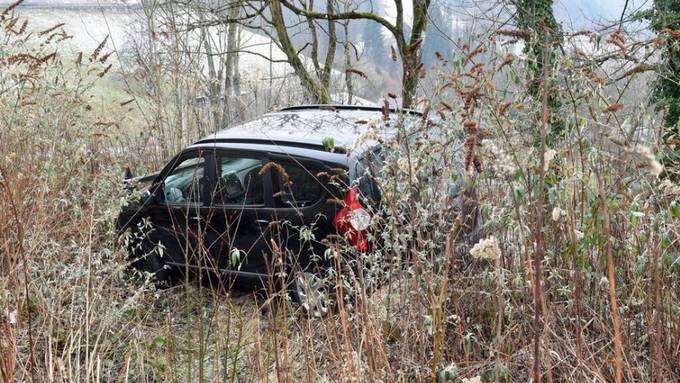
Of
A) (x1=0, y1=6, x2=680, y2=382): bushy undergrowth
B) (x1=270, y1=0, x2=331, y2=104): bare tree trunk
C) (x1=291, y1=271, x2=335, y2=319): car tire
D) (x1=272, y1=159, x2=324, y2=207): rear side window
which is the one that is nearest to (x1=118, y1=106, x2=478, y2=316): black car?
(x1=272, y1=159, x2=324, y2=207): rear side window

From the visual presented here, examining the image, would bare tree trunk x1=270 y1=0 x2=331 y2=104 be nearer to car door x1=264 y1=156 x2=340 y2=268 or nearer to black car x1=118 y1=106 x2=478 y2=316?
black car x1=118 y1=106 x2=478 y2=316

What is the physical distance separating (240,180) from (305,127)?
702mm

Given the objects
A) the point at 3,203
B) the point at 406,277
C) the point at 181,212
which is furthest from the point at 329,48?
the point at 406,277

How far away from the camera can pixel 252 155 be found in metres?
4.85

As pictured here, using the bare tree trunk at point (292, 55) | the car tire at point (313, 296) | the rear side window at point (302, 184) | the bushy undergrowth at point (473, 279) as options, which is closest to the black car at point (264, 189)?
the rear side window at point (302, 184)

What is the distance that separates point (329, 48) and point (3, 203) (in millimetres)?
8893

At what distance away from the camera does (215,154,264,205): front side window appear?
480cm

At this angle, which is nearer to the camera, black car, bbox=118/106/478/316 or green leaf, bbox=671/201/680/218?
green leaf, bbox=671/201/680/218

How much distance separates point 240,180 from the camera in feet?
16.1

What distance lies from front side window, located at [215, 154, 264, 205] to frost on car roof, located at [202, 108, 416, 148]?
0.63 feet

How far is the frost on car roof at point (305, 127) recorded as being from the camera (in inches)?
185

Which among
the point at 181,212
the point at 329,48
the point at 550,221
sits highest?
the point at 329,48

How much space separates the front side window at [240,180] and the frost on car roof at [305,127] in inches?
7.5

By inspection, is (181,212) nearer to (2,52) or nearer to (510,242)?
(2,52)
